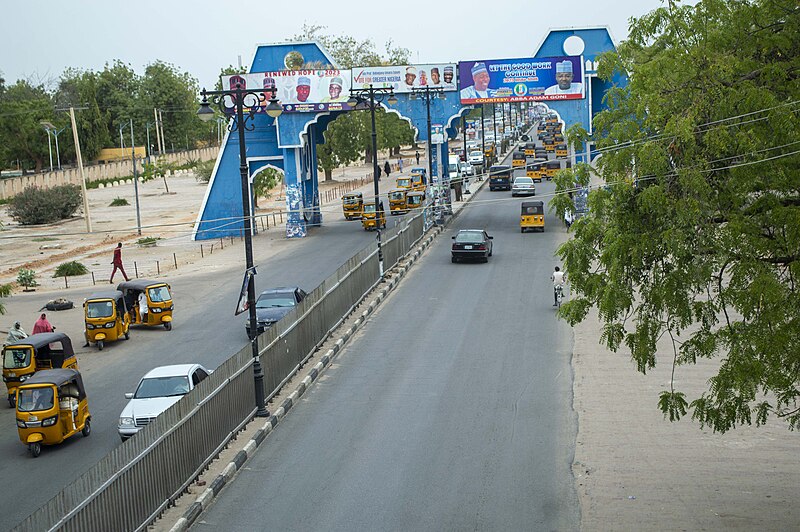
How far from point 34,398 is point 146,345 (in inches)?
382

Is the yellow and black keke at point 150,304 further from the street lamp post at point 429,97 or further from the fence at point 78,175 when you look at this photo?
the fence at point 78,175

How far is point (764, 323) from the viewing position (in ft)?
38.2

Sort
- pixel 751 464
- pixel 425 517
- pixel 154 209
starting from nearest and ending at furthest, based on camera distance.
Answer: pixel 425 517, pixel 751 464, pixel 154 209

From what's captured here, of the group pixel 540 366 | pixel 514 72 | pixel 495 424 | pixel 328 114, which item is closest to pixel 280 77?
pixel 328 114

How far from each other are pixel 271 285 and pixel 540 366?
16.3 metres

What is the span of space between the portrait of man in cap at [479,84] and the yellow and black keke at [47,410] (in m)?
35.5

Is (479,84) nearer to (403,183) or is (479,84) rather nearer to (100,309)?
(403,183)

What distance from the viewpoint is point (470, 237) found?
135ft

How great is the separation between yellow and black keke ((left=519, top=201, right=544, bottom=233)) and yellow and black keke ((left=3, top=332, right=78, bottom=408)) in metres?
30.6

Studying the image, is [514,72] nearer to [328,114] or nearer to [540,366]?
[328,114]

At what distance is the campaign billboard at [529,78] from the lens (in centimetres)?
5028

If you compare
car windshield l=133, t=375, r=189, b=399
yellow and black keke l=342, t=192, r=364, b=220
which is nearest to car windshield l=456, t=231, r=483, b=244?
yellow and black keke l=342, t=192, r=364, b=220

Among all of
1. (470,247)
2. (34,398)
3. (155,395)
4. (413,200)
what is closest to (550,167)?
(413,200)

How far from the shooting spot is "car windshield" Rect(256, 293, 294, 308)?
95.7ft
